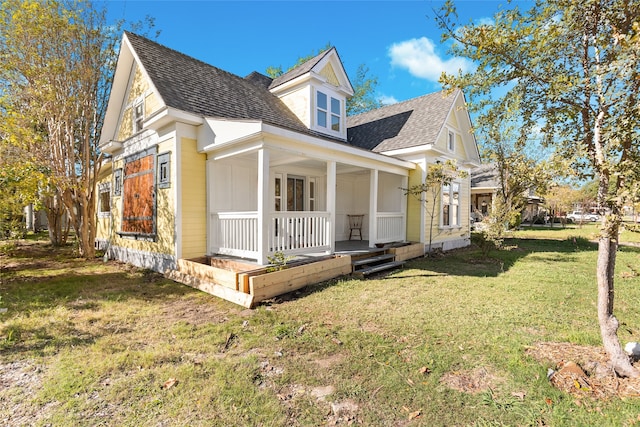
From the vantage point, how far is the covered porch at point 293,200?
664 centimetres

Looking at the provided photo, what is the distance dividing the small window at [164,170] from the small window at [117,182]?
3.43m

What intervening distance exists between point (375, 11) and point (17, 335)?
1068 cm

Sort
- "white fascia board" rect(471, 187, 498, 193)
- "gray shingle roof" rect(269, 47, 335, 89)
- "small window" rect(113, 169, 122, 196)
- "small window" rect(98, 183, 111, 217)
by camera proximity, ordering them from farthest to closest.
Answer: "white fascia board" rect(471, 187, 498, 193), "small window" rect(98, 183, 111, 217), "gray shingle roof" rect(269, 47, 335, 89), "small window" rect(113, 169, 122, 196)

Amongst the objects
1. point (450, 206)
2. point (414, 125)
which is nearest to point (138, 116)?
point (414, 125)

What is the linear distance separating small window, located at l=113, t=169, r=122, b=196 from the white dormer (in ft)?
20.9

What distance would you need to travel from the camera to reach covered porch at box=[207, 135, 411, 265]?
6.64 m

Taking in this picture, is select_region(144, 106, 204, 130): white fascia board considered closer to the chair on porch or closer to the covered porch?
the covered porch

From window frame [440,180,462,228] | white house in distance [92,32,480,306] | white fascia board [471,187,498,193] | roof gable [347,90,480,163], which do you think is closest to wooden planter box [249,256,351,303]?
white house in distance [92,32,480,306]

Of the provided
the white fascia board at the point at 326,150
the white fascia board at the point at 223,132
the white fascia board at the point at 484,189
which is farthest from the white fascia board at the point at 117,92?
the white fascia board at the point at 484,189

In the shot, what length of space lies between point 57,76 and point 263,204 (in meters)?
7.82

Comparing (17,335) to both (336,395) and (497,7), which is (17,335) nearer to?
(336,395)

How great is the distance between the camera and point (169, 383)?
2.89 m

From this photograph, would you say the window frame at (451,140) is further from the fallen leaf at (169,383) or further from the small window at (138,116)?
the fallen leaf at (169,383)

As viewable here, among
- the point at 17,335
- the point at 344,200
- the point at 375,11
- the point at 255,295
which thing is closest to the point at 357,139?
the point at 344,200
